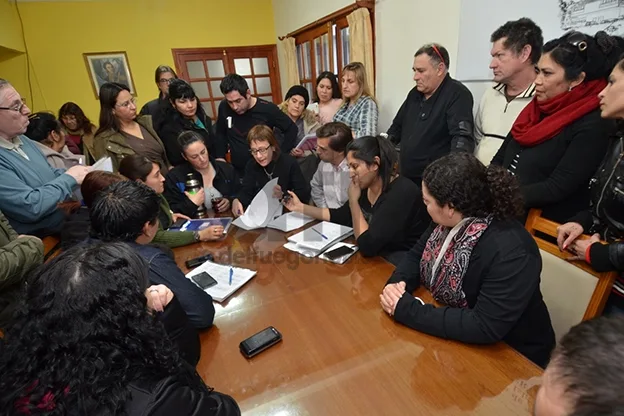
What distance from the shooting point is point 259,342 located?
102cm

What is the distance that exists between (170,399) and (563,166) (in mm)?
1658

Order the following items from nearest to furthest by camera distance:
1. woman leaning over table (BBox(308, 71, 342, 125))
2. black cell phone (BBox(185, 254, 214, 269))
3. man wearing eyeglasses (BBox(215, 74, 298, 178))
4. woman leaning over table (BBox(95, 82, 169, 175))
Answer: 1. black cell phone (BBox(185, 254, 214, 269))
2. woman leaning over table (BBox(95, 82, 169, 175))
3. man wearing eyeglasses (BBox(215, 74, 298, 178))
4. woman leaning over table (BBox(308, 71, 342, 125))

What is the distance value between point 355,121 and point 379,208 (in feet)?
4.30

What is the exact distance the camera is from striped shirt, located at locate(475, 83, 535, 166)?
1.84m

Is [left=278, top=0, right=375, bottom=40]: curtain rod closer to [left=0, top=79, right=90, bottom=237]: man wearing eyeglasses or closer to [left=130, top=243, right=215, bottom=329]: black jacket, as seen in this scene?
[left=0, top=79, right=90, bottom=237]: man wearing eyeglasses

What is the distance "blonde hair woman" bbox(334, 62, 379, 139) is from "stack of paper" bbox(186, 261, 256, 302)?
1588 millimetres

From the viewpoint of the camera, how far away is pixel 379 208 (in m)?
1.57

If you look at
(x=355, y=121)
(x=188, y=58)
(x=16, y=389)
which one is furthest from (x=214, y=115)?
(x=16, y=389)

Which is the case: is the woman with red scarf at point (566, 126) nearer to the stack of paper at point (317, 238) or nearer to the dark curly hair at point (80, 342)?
the stack of paper at point (317, 238)

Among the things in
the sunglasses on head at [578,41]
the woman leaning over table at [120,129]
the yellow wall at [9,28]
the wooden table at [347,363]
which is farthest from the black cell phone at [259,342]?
the yellow wall at [9,28]

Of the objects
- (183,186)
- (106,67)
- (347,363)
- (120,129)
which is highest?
(106,67)

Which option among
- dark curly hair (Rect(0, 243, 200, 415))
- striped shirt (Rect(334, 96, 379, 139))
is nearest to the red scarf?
striped shirt (Rect(334, 96, 379, 139))

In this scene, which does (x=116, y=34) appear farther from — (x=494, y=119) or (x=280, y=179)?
(x=494, y=119)

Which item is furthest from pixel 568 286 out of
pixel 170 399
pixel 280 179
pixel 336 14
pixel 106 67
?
pixel 106 67
